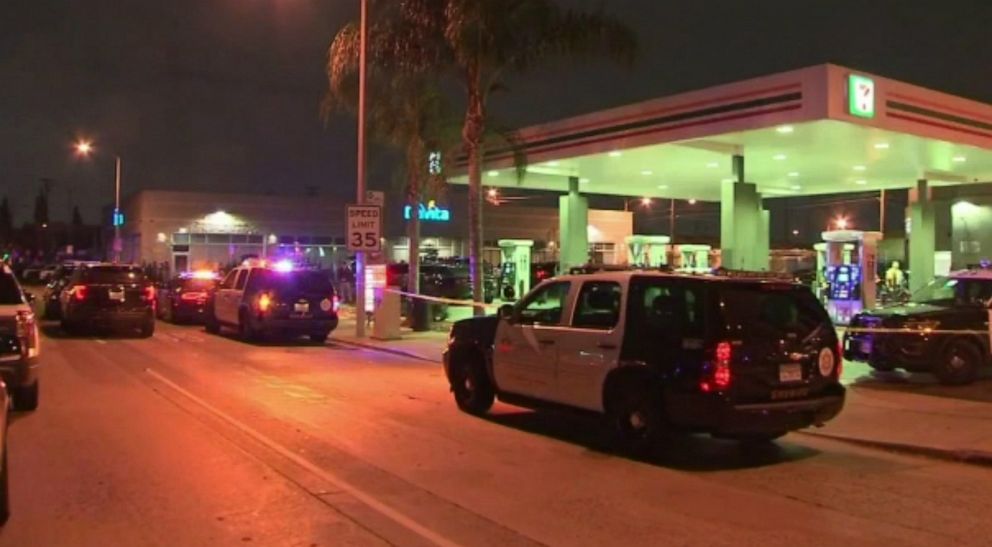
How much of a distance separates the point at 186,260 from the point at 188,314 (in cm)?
2806

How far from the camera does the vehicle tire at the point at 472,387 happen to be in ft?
37.8

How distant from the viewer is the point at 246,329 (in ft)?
71.7

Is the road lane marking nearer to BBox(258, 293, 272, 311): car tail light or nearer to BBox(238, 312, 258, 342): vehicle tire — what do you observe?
BBox(258, 293, 272, 311): car tail light

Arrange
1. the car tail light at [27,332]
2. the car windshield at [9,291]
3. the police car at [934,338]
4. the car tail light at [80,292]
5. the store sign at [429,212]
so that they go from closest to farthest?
the car tail light at [27,332], the car windshield at [9,291], the police car at [934,338], the car tail light at [80,292], the store sign at [429,212]

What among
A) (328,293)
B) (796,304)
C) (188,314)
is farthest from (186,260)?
(796,304)

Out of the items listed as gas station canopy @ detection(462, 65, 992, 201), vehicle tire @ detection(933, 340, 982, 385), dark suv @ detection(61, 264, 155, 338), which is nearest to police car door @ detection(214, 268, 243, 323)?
dark suv @ detection(61, 264, 155, 338)

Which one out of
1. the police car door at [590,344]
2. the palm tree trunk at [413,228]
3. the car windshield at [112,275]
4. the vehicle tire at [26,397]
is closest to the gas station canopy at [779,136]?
the palm tree trunk at [413,228]

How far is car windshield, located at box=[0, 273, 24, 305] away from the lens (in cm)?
1123

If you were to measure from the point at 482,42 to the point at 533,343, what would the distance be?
11465 millimetres

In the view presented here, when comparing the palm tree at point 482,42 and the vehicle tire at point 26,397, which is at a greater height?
the palm tree at point 482,42

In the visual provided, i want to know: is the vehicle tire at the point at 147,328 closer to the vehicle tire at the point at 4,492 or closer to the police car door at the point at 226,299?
the police car door at the point at 226,299

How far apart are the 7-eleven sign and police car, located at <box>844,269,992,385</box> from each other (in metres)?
6.69

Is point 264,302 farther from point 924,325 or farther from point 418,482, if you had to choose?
point 418,482

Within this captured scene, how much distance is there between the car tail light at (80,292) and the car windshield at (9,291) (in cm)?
1092
